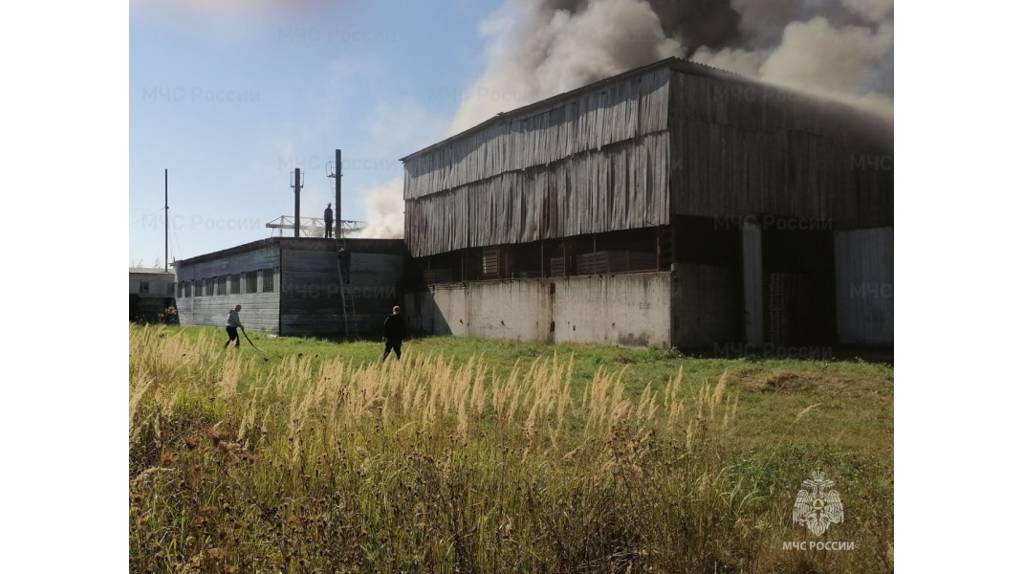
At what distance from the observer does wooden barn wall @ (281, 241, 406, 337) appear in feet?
58.7

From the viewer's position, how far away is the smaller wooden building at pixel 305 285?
59.3 feet

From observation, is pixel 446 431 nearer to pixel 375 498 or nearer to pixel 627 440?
pixel 375 498

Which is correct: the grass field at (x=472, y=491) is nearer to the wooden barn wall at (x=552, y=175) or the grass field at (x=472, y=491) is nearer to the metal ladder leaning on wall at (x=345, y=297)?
the metal ladder leaning on wall at (x=345, y=297)

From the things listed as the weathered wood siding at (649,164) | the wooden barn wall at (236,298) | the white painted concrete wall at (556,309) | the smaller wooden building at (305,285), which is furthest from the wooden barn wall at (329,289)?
the weathered wood siding at (649,164)

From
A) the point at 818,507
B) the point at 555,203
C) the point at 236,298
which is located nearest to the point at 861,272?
the point at 555,203

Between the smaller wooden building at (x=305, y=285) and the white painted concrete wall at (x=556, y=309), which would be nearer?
the white painted concrete wall at (x=556, y=309)

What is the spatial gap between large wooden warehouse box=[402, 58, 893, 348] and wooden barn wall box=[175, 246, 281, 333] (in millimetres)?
5790

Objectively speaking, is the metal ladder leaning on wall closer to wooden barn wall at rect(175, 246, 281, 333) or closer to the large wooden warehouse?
the large wooden warehouse

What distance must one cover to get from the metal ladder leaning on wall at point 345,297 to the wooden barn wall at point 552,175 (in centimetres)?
225

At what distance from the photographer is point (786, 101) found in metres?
12.7

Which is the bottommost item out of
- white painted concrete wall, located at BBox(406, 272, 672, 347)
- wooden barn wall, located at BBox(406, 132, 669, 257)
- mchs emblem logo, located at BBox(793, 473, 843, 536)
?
mchs emblem logo, located at BBox(793, 473, 843, 536)

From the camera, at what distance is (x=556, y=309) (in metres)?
18.3

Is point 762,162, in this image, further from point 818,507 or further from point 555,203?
point 818,507

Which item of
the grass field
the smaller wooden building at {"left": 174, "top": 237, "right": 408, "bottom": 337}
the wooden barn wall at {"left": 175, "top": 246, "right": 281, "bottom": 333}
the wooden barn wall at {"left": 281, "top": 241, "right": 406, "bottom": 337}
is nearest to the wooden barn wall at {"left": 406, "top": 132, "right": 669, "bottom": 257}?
the smaller wooden building at {"left": 174, "top": 237, "right": 408, "bottom": 337}
